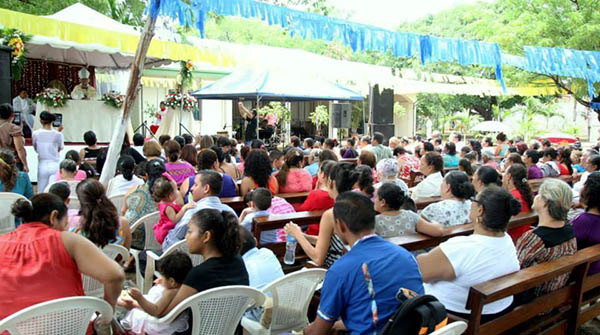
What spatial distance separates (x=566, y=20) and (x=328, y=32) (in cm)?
919

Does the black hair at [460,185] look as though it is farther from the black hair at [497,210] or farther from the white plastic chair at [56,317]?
the white plastic chair at [56,317]

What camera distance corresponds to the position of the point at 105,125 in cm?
1059

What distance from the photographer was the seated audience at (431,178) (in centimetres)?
553

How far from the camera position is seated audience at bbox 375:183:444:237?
135 inches

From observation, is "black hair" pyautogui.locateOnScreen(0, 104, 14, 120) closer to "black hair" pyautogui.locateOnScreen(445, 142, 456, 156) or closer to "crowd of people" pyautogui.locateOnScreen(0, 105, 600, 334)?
"crowd of people" pyautogui.locateOnScreen(0, 105, 600, 334)

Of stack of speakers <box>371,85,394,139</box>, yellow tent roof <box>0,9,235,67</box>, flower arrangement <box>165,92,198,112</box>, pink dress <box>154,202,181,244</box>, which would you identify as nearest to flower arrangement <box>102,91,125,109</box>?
flower arrangement <box>165,92,198,112</box>

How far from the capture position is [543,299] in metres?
3.09

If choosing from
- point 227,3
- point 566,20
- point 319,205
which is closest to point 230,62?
point 227,3

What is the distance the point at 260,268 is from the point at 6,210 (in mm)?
2695

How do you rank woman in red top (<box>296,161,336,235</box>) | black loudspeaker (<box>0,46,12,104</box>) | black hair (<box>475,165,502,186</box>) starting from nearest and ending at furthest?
woman in red top (<box>296,161,336,235</box>), black hair (<box>475,165,502,186</box>), black loudspeaker (<box>0,46,12,104</box>)

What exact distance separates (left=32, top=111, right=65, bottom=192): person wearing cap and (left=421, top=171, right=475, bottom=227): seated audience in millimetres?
5421

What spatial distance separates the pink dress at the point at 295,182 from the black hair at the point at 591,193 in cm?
276

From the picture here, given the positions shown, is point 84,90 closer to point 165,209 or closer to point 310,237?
point 165,209

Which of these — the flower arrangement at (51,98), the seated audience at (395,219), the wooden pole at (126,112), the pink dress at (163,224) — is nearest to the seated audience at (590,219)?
the seated audience at (395,219)
